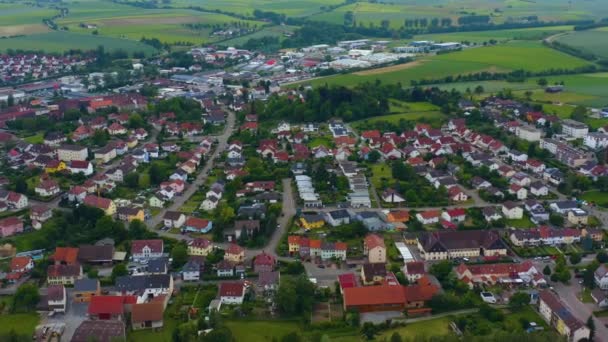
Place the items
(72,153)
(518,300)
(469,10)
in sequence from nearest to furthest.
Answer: (518,300) < (72,153) < (469,10)

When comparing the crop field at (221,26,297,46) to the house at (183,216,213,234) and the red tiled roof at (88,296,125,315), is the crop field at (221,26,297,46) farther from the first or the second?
the red tiled roof at (88,296,125,315)

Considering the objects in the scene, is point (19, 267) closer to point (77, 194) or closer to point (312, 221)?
point (77, 194)

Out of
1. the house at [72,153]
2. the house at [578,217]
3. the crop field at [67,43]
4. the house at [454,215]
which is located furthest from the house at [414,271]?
the crop field at [67,43]

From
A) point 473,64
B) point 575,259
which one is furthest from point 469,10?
point 575,259

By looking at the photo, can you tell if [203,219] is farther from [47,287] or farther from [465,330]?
[465,330]

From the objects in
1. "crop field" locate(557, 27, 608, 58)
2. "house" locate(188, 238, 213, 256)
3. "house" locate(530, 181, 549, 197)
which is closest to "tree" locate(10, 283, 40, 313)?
Answer: "house" locate(188, 238, 213, 256)

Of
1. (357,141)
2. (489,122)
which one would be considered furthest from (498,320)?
(489,122)
